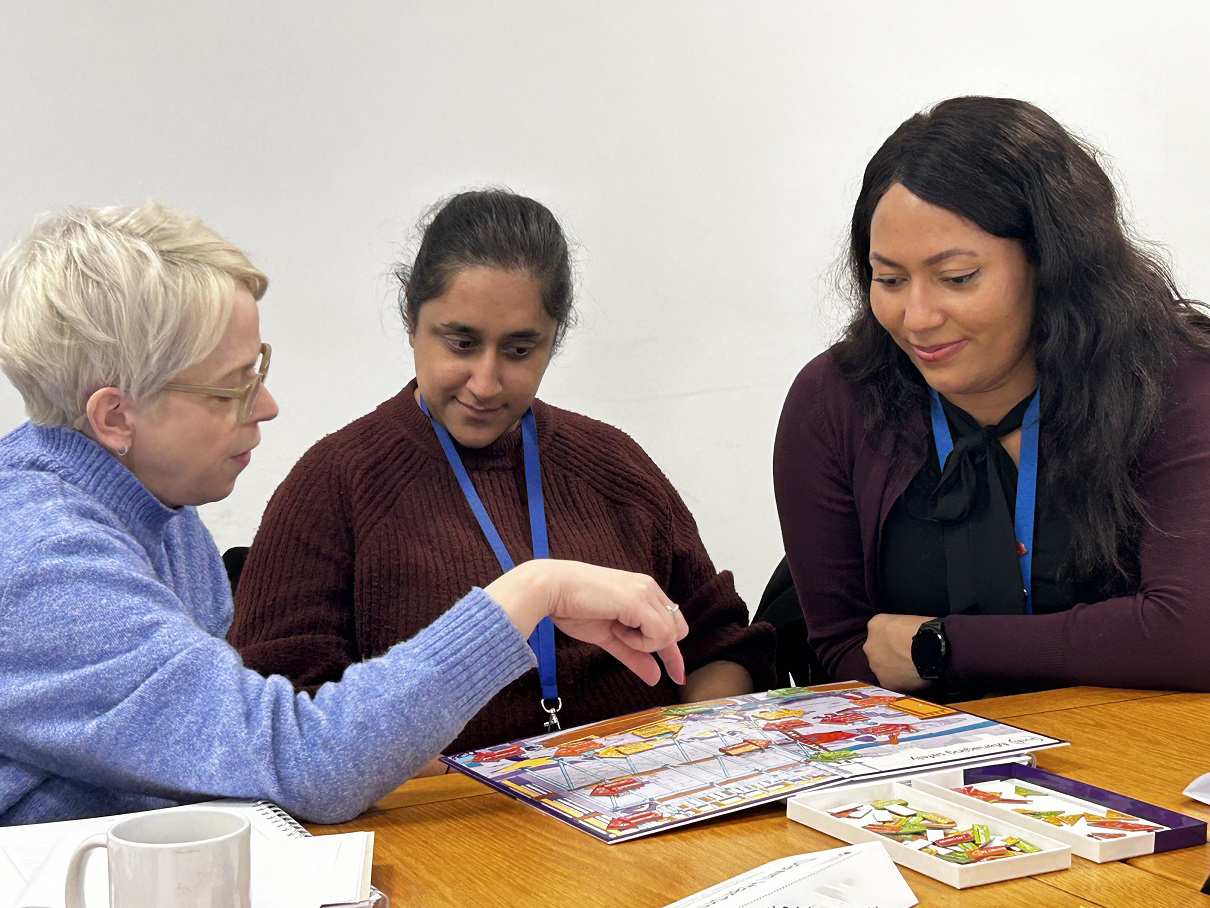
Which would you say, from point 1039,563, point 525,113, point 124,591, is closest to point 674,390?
point 525,113

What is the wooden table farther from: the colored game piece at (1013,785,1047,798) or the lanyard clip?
the lanyard clip

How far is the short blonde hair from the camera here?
3.89ft

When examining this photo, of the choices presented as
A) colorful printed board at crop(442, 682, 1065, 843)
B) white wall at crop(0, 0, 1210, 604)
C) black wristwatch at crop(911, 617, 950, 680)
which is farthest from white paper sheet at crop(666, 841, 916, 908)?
white wall at crop(0, 0, 1210, 604)

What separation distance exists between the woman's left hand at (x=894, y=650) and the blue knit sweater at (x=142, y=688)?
0.73 m

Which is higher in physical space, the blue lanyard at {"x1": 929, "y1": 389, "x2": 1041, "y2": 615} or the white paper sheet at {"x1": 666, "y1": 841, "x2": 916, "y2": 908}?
the blue lanyard at {"x1": 929, "y1": 389, "x2": 1041, "y2": 615}

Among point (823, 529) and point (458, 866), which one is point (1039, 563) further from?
point (458, 866)

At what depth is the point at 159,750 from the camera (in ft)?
3.59

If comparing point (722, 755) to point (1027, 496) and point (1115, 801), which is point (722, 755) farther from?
point (1027, 496)

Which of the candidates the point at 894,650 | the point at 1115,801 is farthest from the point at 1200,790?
the point at 894,650

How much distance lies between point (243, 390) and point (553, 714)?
69 centimetres

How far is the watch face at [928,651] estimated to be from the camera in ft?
5.65

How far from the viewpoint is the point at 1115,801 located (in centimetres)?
117

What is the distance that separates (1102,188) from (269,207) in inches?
74.7

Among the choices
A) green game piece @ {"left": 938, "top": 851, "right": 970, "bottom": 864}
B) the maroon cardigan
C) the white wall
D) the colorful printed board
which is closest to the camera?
green game piece @ {"left": 938, "top": 851, "right": 970, "bottom": 864}
